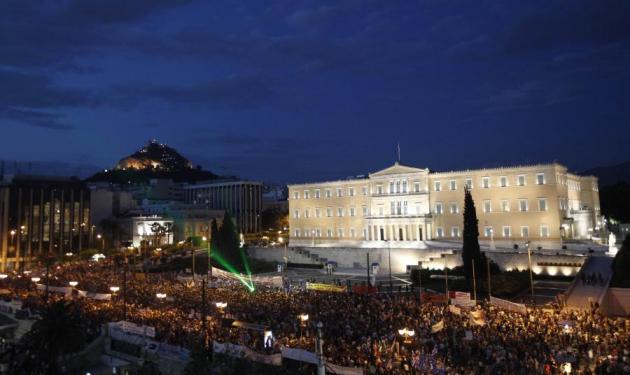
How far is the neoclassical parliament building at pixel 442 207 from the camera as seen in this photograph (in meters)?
57.2

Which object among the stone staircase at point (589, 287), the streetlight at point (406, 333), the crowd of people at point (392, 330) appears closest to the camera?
the crowd of people at point (392, 330)

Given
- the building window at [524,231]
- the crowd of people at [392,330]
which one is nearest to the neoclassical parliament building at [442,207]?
the building window at [524,231]

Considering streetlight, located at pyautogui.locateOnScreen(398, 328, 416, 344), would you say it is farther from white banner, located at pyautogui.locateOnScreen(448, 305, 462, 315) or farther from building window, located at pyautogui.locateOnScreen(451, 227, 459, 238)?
building window, located at pyautogui.locateOnScreen(451, 227, 459, 238)

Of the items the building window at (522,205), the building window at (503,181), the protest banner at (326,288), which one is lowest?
the protest banner at (326,288)

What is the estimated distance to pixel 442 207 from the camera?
64.6m

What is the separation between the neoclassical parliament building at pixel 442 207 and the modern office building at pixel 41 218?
133 feet

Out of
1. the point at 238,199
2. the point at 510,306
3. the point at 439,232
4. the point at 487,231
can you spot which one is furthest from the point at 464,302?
the point at 238,199

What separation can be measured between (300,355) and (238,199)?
128621 mm

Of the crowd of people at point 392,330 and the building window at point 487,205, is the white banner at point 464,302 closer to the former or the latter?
the crowd of people at point 392,330

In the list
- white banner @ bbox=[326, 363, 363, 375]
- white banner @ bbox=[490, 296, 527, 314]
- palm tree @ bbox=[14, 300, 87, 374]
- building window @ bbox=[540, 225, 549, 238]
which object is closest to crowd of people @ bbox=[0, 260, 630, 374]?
white banner @ bbox=[490, 296, 527, 314]

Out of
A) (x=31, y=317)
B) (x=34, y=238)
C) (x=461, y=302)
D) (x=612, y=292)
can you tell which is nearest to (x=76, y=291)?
(x=31, y=317)

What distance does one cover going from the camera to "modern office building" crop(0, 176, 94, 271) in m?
80.4

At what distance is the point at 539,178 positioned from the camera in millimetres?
57000

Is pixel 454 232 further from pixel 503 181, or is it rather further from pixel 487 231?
pixel 503 181
